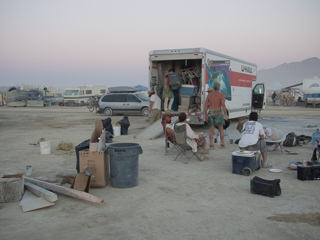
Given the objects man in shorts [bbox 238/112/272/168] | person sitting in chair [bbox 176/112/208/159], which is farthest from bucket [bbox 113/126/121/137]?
man in shorts [bbox 238/112/272/168]

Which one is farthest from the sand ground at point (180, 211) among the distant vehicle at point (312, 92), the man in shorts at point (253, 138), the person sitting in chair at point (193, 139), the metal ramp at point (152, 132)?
the distant vehicle at point (312, 92)

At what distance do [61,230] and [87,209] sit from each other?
69cm

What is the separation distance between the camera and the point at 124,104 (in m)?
20.4

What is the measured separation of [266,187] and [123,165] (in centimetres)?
232

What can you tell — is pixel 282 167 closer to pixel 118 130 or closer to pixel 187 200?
pixel 187 200

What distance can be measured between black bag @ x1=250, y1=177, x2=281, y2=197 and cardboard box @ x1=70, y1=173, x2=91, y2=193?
264 centimetres

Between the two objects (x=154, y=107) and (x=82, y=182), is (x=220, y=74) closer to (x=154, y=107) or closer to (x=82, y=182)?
(x=154, y=107)

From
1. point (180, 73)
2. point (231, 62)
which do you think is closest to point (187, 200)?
point (180, 73)

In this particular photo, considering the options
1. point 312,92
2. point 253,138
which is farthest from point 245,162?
point 312,92

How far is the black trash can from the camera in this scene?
5.22 m

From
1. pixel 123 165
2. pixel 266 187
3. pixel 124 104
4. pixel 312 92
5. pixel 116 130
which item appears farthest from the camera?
pixel 312 92

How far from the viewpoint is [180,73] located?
41.2 ft

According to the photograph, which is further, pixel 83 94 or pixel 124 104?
pixel 83 94

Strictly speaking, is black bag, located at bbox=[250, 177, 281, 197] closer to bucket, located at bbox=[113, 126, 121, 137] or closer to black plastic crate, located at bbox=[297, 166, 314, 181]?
black plastic crate, located at bbox=[297, 166, 314, 181]
